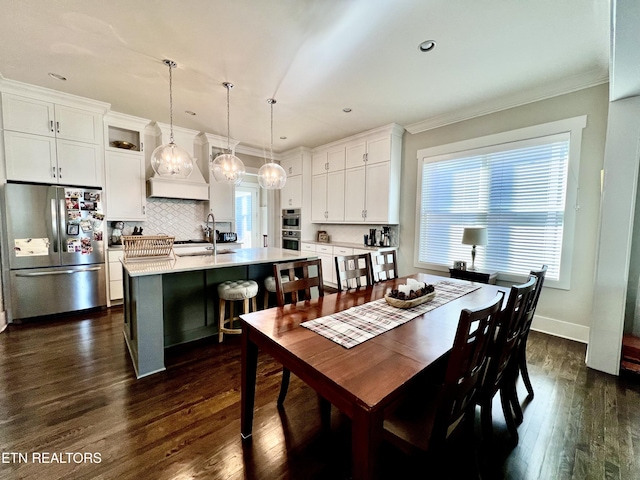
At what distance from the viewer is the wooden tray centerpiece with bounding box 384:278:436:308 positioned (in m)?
1.75

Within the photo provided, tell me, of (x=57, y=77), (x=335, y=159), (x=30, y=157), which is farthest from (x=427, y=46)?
(x=30, y=157)

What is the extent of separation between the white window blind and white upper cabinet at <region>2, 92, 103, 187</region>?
4.86 metres

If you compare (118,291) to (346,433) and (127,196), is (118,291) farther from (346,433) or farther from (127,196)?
(346,433)

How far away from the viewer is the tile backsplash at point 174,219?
4586 millimetres

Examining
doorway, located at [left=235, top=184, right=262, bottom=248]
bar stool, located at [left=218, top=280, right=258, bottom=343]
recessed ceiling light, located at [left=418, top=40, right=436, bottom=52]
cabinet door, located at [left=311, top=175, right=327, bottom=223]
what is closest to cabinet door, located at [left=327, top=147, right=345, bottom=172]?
cabinet door, located at [left=311, top=175, right=327, bottom=223]

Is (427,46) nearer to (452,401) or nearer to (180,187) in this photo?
(452,401)

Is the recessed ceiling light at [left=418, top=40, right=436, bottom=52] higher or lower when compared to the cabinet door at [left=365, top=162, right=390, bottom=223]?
higher

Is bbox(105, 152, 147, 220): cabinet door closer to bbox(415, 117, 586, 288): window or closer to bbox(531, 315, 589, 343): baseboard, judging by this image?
bbox(415, 117, 586, 288): window

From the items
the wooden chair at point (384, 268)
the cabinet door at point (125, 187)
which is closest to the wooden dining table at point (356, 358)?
the wooden chair at point (384, 268)

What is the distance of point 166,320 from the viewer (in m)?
2.65

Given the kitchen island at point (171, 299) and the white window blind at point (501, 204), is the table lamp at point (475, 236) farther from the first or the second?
the kitchen island at point (171, 299)

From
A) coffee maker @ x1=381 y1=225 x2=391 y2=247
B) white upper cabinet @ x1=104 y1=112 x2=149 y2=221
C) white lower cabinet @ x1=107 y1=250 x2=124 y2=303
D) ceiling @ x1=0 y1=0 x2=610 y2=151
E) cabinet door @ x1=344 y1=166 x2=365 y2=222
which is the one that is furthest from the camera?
cabinet door @ x1=344 y1=166 x2=365 y2=222

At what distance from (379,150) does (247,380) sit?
3.93 meters

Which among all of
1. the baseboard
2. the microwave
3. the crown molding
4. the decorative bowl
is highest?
the crown molding
